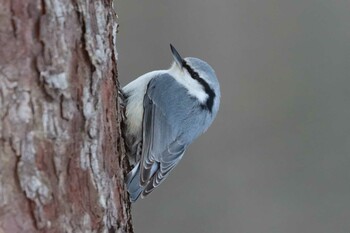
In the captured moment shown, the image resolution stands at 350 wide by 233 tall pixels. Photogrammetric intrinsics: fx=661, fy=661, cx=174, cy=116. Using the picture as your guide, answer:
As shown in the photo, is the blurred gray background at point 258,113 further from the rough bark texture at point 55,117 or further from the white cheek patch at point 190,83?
the rough bark texture at point 55,117

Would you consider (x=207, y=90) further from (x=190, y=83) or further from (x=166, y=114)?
(x=166, y=114)

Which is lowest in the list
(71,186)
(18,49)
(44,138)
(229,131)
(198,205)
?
(198,205)

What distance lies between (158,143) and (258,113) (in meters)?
1.93

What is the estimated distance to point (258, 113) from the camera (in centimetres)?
Answer: 412

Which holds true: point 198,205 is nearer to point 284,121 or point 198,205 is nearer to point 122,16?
point 284,121

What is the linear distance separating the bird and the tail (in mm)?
20

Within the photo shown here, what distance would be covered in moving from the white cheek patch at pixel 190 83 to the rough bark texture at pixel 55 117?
82 cm

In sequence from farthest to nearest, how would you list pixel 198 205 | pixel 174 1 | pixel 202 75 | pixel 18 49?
pixel 174 1 → pixel 198 205 → pixel 202 75 → pixel 18 49

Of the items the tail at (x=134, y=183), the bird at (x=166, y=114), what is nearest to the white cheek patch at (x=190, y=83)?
the bird at (x=166, y=114)

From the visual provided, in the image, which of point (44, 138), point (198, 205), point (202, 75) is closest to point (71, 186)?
point (44, 138)

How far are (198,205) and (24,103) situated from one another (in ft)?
8.61

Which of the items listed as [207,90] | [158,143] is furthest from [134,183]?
[207,90]

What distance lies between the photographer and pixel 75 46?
4.80 ft

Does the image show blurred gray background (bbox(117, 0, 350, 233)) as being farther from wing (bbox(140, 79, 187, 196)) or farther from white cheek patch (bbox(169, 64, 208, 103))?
wing (bbox(140, 79, 187, 196))
